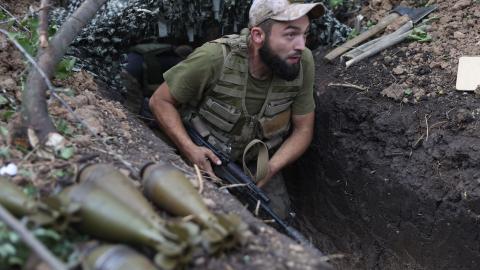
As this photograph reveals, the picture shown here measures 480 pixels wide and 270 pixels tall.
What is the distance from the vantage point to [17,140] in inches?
114

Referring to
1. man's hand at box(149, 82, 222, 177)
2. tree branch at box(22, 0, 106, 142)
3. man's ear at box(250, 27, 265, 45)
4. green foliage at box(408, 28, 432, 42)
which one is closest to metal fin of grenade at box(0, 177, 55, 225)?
tree branch at box(22, 0, 106, 142)

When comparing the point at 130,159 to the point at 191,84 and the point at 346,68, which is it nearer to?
the point at 191,84

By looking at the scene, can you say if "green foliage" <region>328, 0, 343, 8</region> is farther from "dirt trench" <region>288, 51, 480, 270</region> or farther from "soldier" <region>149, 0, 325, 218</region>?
"soldier" <region>149, 0, 325, 218</region>

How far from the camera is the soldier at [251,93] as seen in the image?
4117 millimetres

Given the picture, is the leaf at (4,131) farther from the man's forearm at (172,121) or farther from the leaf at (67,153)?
the man's forearm at (172,121)

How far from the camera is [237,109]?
4.39m

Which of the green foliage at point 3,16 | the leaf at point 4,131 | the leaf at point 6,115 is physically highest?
the green foliage at point 3,16

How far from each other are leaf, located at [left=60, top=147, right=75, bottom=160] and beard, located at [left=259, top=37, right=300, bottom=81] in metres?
1.78

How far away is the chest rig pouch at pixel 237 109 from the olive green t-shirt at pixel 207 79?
5 cm

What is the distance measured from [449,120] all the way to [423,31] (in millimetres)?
1137

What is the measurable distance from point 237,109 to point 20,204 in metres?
2.35

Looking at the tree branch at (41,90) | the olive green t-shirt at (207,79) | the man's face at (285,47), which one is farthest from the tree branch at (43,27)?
the man's face at (285,47)

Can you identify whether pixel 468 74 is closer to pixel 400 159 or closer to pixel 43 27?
pixel 400 159

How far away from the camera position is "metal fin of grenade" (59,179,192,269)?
211cm
